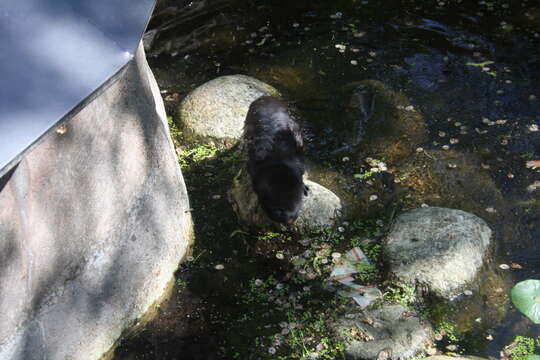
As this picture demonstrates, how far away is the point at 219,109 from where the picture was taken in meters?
6.05

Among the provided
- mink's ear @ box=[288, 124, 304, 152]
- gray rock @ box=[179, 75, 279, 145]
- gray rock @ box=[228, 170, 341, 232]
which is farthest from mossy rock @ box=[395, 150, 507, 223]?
gray rock @ box=[179, 75, 279, 145]

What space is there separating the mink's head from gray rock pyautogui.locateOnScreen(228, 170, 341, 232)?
0.73 feet

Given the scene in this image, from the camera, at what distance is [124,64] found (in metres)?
2.13

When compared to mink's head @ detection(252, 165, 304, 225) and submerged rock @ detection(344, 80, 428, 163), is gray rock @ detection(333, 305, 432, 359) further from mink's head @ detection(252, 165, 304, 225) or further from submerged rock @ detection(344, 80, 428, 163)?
submerged rock @ detection(344, 80, 428, 163)

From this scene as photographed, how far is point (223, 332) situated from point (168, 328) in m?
0.38

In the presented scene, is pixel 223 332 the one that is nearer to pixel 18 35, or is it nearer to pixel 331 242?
pixel 331 242

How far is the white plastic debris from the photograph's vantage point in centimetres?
430

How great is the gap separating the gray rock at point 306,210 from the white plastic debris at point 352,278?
1.25ft

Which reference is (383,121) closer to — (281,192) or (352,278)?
(281,192)

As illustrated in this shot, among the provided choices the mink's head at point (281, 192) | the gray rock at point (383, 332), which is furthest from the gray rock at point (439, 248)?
the mink's head at point (281, 192)

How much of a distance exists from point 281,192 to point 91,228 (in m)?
1.56

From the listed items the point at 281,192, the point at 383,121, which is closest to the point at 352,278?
the point at 281,192

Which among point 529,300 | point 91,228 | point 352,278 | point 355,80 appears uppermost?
point 91,228

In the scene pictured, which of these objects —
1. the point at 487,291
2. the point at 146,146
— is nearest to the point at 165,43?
the point at 146,146
